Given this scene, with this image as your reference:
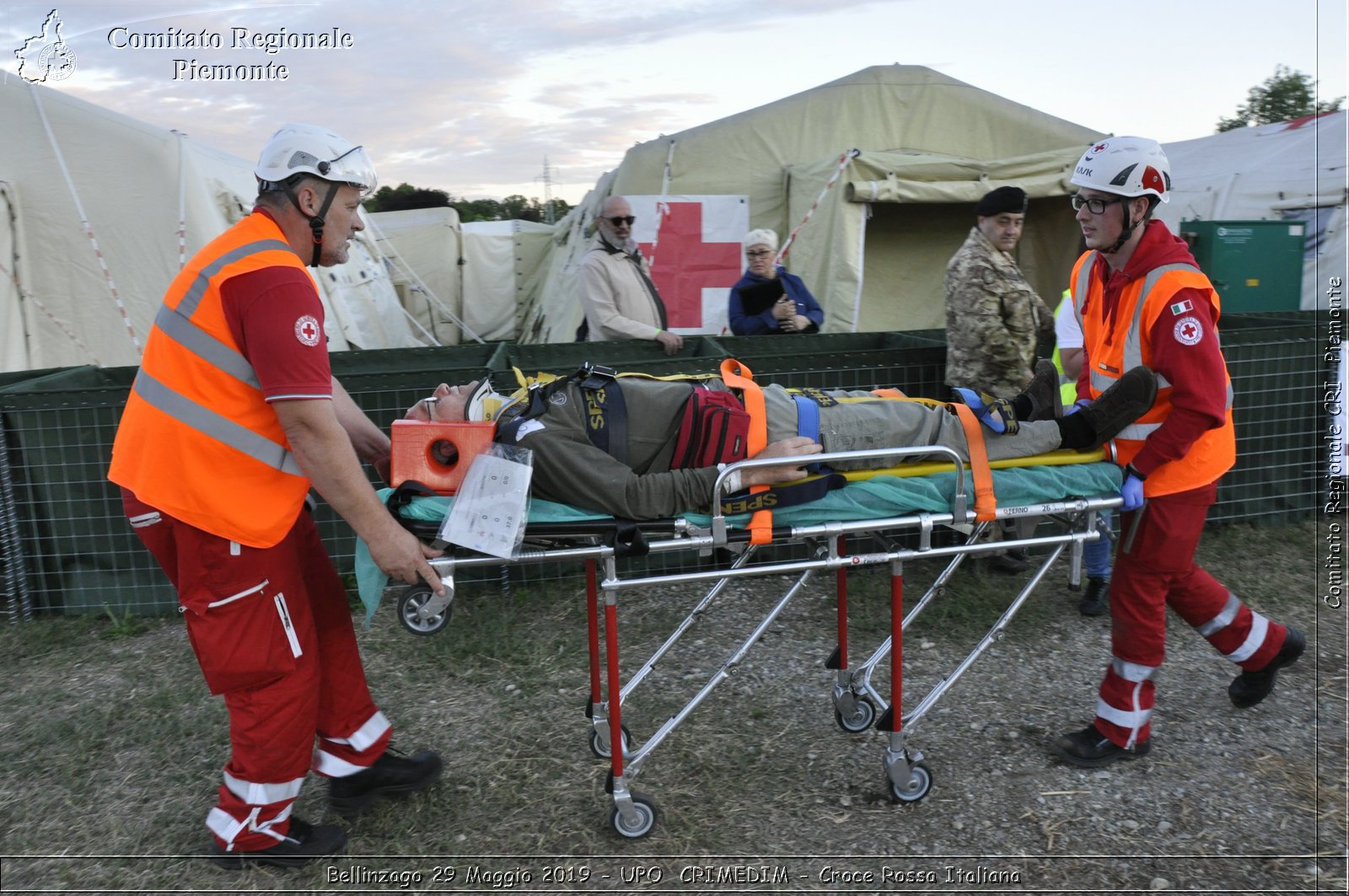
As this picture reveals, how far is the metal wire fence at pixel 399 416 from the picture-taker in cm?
488

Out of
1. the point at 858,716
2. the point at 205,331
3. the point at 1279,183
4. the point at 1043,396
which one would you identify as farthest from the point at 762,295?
the point at 1279,183

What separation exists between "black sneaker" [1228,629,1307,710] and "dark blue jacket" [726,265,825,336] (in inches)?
128

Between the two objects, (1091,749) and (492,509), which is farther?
(1091,749)

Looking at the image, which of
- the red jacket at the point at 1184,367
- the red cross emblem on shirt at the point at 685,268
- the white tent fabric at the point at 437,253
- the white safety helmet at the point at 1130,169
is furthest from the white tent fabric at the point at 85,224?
the red jacket at the point at 1184,367

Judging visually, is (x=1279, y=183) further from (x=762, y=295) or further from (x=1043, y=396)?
(x=1043, y=396)

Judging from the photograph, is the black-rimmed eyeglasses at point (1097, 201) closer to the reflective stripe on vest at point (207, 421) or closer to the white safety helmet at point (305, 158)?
the white safety helmet at point (305, 158)

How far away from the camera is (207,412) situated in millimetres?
2717

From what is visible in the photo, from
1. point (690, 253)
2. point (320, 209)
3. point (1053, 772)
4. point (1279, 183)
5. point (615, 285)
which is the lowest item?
point (1053, 772)

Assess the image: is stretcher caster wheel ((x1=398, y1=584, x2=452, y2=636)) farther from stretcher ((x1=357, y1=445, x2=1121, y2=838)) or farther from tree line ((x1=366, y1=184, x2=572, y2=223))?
tree line ((x1=366, y1=184, x2=572, y2=223))

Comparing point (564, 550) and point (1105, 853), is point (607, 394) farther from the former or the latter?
point (1105, 853)

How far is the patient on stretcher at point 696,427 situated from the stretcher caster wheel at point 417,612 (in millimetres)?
453

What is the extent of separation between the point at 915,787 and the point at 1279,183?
1133 cm

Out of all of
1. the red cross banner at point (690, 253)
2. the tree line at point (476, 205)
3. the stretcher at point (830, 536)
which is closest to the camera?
the stretcher at point (830, 536)

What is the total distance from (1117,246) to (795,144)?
24.6 ft
